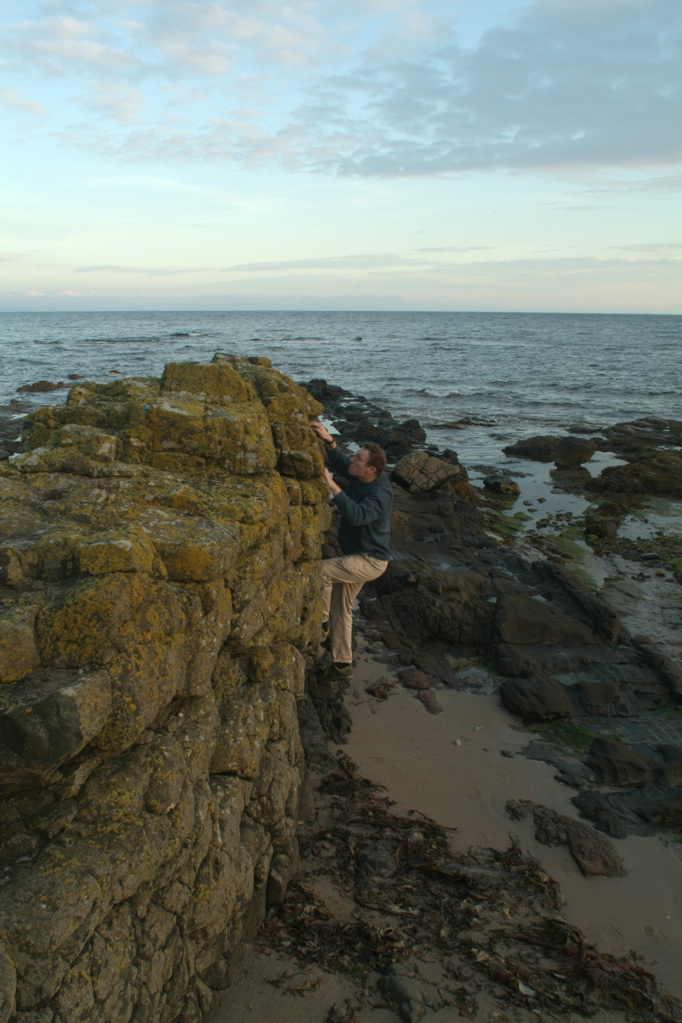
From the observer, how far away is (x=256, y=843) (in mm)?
5074

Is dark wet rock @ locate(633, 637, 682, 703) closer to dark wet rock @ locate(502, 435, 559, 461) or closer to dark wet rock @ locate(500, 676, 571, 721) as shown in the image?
dark wet rock @ locate(500, 676, 571, 721)

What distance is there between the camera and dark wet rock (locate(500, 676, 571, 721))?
884 cm

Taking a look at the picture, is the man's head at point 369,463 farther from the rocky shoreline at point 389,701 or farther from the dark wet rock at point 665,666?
the dark wet rock at point 665,666

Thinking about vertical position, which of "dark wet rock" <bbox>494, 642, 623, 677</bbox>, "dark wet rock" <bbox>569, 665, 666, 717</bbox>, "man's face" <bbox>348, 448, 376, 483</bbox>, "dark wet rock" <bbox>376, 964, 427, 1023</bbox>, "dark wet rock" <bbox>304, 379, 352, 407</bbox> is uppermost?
"man's face" <bbox>348, 448, 376, 483</bbox>

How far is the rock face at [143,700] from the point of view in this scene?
3.29 m

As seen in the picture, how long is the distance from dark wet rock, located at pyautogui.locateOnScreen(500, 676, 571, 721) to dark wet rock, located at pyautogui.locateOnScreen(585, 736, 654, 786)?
0.87 meters

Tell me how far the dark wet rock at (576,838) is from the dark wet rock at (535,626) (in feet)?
12.6

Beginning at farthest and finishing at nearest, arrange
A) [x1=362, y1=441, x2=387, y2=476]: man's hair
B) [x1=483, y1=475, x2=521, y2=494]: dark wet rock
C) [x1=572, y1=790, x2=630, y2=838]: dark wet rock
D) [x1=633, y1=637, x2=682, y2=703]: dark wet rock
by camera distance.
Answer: [x1=483, y1=475, x2=521, y2=494]: dark wet rock
[x1=633, y1=637, x2=682, y2=703]: dark wet rock
[x1=362, y1=441, x2=387, y2=476]: man's hair
[x1=572, y1=790, x2=630, y2=838]: dark wet rock

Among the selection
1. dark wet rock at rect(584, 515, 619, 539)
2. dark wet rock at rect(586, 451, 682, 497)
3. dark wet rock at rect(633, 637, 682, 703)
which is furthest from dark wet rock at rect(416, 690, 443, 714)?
dark wet rock at rect(586, 451, 682, 497)

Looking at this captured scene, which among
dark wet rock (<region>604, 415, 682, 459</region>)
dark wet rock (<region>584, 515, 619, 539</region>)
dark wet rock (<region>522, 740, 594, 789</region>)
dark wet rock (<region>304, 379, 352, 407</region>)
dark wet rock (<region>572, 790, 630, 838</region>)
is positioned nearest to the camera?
dark wet rock (<region>572, 790, 630, 838</region>)

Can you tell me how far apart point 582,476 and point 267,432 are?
65.1 ft

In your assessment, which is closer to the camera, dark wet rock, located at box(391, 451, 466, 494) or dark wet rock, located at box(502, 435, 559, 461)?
dark wet rock, located at box(391, 451, 466, 494)

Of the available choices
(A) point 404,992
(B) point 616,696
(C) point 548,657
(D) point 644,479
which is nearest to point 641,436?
(D) point 644,479

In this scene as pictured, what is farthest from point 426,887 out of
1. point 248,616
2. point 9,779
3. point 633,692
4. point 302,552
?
point 633,692
